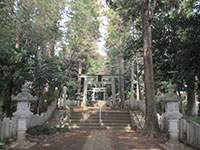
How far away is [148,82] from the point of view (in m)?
7.16

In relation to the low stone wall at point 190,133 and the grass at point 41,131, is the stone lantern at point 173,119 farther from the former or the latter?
the grass at point 41,131

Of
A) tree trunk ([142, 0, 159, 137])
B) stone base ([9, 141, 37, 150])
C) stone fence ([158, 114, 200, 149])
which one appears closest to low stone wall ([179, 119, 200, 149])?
stone fence ([158, 114, 200, 149])

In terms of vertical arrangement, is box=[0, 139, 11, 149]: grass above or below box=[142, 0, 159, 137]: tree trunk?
below

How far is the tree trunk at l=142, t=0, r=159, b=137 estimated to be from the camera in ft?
22.3

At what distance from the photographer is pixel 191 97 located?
11.3 meters

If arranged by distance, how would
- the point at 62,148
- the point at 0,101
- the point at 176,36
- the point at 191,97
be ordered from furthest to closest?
the point at 191,97
the point at 176,36
the point at 0,101
the point at 62,148

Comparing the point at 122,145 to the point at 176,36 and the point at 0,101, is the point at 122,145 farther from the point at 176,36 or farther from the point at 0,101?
the point at 176,36

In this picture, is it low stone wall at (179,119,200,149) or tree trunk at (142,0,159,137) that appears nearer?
low stone wall at (179,119,200,149)

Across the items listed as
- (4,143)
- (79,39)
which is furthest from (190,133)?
(79,39)

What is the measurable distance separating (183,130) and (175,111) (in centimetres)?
119

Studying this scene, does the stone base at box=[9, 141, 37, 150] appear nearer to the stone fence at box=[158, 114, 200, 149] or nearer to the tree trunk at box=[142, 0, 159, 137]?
the tree trunk at box=[142, 0, 159, 137]

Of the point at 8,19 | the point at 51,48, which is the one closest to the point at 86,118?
the point at 51,48

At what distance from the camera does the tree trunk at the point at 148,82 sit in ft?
22.3

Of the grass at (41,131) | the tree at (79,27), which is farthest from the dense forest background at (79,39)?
the grass at (41,131)
